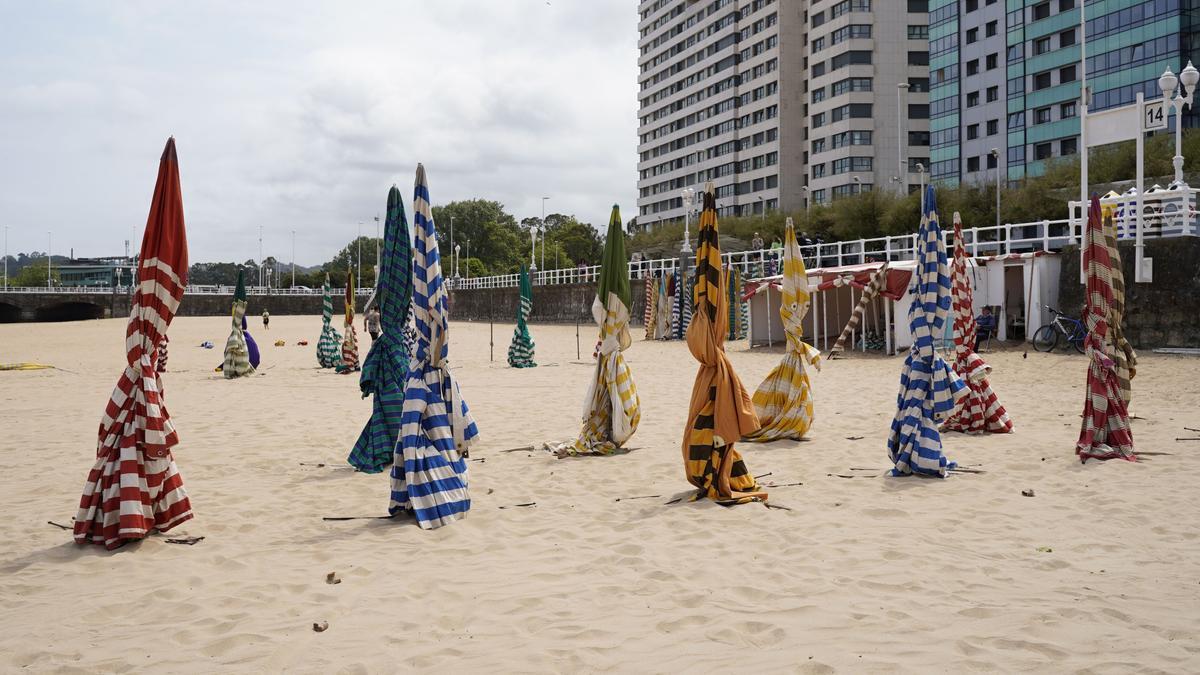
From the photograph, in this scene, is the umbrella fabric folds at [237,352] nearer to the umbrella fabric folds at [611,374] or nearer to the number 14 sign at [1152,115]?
the umbrella fabric folds at [611,374]

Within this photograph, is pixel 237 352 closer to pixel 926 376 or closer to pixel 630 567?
pixel 926 376

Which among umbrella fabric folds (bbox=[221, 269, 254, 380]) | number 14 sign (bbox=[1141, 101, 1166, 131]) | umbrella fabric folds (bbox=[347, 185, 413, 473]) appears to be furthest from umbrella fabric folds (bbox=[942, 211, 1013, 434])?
umbrella fabric folds (bbox=[221, 269, 254, 380])

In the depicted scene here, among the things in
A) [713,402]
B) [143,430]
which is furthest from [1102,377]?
[143,430]

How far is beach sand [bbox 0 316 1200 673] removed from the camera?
3.77 m

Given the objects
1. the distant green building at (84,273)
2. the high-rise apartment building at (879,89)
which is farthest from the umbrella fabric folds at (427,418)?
the distant green building at (84,273)

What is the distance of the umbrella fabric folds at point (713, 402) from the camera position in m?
6.27

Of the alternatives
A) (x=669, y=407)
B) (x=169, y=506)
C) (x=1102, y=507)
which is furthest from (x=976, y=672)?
(x=669, y=407)

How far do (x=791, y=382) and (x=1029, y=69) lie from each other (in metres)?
53.2

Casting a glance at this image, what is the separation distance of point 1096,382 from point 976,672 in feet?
17.1

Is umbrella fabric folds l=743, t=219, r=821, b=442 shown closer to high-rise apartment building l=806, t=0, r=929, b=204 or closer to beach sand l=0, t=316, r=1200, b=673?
beach sand l=0, t=316, r=1200, b=673

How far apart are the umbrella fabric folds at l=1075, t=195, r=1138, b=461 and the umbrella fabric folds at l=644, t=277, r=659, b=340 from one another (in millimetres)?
22793

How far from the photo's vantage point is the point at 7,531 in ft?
18.6

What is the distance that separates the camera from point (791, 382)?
9.37 metres

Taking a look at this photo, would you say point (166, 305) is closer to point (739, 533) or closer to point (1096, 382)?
point (739, 533)
